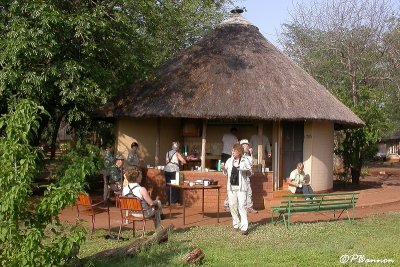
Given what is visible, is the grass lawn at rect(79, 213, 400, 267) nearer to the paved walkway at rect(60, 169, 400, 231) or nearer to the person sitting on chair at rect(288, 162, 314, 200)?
the paved walkway at rect(60, 169, 400, 231)

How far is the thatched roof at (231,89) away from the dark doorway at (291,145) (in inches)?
41.0

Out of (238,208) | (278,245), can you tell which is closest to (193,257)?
(278,245)

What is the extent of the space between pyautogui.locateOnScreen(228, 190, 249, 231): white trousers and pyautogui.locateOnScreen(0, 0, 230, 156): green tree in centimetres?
415

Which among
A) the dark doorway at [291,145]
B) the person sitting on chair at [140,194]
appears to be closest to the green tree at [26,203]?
the person sitting on chair at [140,194]

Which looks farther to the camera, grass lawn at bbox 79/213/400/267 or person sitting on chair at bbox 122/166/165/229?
person sitting on chair at bbox 122/166/165/229

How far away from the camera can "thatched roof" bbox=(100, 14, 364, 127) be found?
1476 centimetres

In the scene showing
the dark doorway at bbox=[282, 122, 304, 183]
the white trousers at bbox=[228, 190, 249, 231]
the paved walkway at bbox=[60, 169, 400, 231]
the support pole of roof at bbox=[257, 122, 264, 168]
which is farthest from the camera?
the dark doorway at bbox=[282, 122, 304, 183]

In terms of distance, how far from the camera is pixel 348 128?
19.8 m

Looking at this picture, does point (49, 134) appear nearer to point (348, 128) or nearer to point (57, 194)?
point (348, 128)

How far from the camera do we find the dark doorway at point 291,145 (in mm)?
16422

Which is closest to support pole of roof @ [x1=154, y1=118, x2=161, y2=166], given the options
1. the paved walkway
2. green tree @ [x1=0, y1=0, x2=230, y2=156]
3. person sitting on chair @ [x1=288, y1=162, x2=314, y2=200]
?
green tree @ [x1=0, y1=0, x2=230, y2=156]

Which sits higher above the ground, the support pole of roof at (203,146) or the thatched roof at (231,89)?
the thatched roof at (231,89)

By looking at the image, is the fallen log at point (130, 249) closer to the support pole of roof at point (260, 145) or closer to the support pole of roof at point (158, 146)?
the support pole of roof at point (260, 145)

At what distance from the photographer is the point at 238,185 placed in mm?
10461
